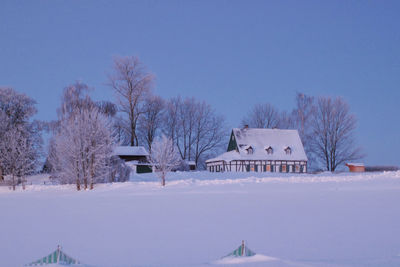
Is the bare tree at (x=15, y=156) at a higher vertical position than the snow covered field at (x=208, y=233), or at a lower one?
higher

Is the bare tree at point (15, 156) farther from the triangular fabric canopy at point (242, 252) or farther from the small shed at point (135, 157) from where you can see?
the triangular fabric canopy at point (242, 252)

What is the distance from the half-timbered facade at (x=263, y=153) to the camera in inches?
2013

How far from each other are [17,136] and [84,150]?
330 inches

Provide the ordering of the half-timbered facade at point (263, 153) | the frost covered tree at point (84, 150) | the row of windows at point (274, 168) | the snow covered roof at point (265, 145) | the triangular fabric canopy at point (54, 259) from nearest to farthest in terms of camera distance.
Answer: the triangular fabric canopy at point (54, 259) < the frost covered tree at point (84, 150) < the half-timbered facade at point (263, 153) < the row of windows at point (274, 168) < the snow covered roof at point (265, 145)

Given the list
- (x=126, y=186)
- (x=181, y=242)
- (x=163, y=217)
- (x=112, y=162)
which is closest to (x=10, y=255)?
(x=181, y=242)

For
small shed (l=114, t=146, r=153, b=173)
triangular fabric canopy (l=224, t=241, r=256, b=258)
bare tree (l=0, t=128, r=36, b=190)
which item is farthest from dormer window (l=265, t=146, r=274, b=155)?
triangular fabric canopy (l=224, t=241, r=256, b=258)

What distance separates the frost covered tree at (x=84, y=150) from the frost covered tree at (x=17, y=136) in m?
4.19

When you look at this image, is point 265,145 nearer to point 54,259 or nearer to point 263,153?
point 263,153

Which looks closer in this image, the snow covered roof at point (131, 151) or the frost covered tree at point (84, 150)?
the frost covered tree at point (84, 150)

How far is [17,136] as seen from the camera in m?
33.1

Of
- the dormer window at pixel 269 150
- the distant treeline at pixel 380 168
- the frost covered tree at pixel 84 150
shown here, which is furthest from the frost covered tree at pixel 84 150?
the distant treeline at pixel 380 168

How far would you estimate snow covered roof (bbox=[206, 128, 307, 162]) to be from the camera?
51.7 metres

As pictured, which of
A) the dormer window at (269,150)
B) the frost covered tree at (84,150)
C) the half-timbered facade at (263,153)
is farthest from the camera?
the dormer window at (269,150)

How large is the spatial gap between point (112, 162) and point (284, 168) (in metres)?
27.7
